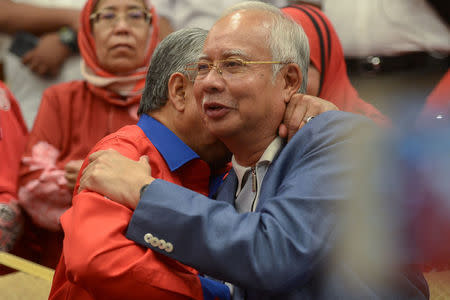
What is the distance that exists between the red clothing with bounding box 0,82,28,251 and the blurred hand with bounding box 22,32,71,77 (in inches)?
23.4

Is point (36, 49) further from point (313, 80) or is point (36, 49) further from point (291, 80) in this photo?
point (291, 80)

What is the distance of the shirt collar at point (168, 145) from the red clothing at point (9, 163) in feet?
3.06

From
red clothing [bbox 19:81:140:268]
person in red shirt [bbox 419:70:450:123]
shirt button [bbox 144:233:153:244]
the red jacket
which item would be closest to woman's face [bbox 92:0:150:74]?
red clothing [bbox 19:81:140:268]

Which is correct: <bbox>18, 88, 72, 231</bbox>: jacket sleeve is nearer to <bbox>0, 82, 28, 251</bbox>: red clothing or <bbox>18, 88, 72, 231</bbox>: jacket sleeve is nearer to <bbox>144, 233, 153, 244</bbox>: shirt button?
<bbox>0, 82, 28, 251</bbox>: red clothing

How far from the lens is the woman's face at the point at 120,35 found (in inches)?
94.9

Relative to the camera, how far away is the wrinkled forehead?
122 centimetres

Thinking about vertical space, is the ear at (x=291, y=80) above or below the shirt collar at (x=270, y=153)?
above

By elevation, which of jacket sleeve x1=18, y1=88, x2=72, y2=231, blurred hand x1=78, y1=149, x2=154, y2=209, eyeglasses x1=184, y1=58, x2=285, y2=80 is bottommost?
jacket sleeve x1=18, y1=88, x2=72, y2=231

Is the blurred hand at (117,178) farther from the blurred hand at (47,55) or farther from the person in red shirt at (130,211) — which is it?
the blurred hand at (47,55)

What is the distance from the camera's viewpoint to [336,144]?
1.12m

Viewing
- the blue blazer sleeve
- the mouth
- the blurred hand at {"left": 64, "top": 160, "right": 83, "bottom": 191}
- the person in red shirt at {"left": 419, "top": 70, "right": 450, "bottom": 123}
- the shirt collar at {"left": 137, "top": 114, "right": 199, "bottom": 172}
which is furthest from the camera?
the blurred hand at {"left": 64, "top": 160, "right": 83, "bottom": 191}

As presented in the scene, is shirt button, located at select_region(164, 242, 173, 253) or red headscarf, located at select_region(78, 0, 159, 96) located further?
red headscarf, located at select_region(78, 0, 159, 96)

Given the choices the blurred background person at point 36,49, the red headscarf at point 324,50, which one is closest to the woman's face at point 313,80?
the red headscarf at point 324,50

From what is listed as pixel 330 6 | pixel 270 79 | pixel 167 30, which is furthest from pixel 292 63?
pixel 167 30
